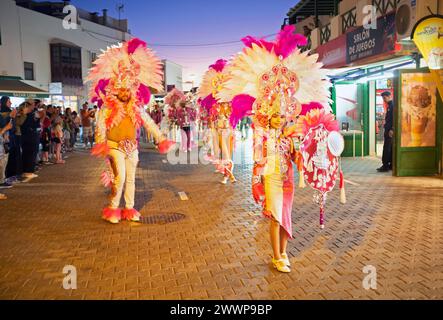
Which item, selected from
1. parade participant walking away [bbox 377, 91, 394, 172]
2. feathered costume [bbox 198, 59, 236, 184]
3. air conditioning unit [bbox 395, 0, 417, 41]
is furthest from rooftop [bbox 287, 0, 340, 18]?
feathered costume [bbox 198, 59, 236, 184]

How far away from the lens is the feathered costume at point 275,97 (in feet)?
15.3

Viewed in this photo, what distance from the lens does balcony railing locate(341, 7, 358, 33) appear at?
15.1m

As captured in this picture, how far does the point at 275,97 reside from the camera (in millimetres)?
4668

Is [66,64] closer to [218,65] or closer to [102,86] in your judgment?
[218,65]

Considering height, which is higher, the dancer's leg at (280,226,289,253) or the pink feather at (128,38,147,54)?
the pink feather at (128,38,147,54)

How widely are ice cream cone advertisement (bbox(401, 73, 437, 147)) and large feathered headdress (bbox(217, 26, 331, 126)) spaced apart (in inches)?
257

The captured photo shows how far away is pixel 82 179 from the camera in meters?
11.7

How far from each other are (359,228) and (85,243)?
3887 millimetres

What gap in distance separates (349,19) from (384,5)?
126 inches

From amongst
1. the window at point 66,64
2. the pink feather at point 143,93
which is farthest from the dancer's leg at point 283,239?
the window at point 66,64

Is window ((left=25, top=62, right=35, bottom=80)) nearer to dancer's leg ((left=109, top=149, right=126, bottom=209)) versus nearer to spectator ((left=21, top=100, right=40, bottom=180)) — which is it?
spectator ((left=21, top=100, right=40, bottom=180))

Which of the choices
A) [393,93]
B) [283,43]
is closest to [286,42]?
[283,43]
